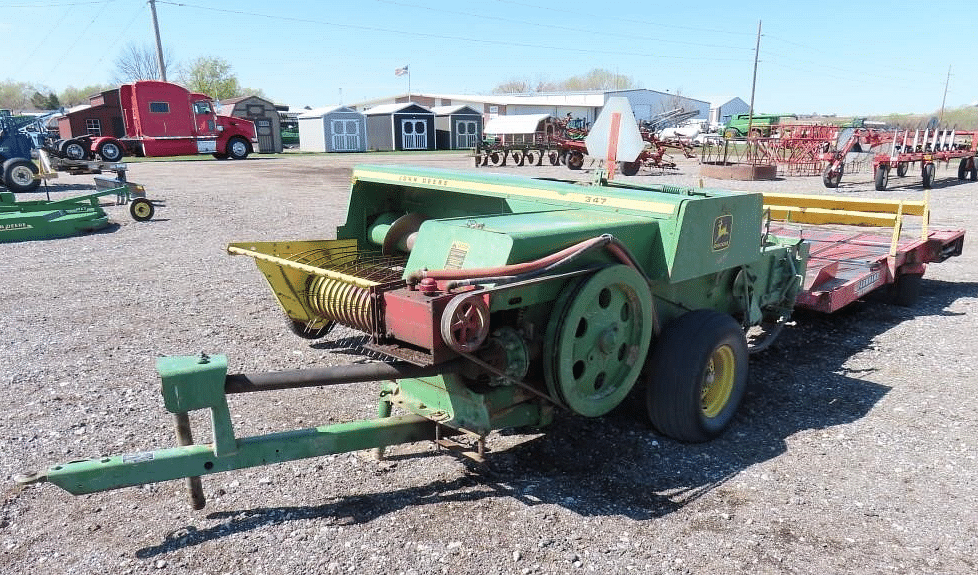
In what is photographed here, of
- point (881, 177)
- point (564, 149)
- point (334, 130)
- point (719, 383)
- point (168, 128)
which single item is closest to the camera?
point (719, 383)

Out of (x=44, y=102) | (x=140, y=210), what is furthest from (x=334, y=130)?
(x=44, y=102)

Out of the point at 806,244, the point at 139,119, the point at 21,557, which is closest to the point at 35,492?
the point at 21,557

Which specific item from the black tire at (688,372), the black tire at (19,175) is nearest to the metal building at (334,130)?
the black tire at (19,175)

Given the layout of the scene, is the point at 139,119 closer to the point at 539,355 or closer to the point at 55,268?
the point at 55,268

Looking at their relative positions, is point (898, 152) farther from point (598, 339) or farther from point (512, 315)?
point (512, 315)

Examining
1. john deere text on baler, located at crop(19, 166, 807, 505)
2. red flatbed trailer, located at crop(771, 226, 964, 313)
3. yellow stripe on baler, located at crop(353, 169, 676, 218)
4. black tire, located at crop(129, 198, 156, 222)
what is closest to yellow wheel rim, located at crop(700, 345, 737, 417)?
john deere text on baler, located at crop(19, 166, 807, 505)

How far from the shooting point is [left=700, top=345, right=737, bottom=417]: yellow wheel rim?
409cm

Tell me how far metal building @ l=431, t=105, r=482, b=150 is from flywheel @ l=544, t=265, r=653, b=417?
38930 millimetres

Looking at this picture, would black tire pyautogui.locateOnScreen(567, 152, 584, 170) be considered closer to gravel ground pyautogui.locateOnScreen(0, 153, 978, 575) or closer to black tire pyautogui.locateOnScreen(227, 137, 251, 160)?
black tire pyautogui.locateOnScreen(227, 137, 251, 160)

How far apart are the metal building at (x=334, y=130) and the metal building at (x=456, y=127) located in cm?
460

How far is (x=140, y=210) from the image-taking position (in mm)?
12047

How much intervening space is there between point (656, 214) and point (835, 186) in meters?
17.4

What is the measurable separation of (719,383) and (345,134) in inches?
1480

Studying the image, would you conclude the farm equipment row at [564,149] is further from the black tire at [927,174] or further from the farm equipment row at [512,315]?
the farm equipment row at [512,315]
